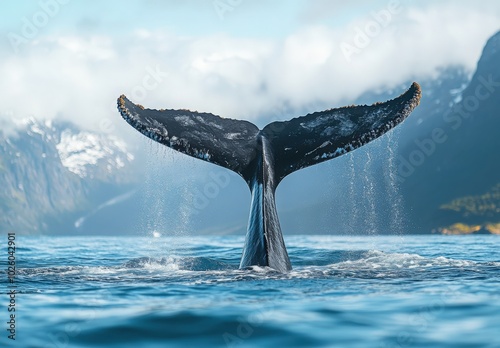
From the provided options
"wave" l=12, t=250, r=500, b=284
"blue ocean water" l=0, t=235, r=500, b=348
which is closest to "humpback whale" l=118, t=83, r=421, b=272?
"wave" l=12, t=250, r=500, b=284

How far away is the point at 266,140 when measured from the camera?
11398 millimetres

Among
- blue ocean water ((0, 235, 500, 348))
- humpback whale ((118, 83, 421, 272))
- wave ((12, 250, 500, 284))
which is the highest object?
humpback whale ((118, 83, 421, 272))

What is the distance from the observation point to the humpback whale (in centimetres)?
1030

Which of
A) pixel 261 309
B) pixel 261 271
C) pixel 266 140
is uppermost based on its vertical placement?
pixel 266 140

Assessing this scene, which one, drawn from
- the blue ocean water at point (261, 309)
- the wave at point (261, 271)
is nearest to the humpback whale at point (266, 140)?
the wave at point (261, 271)

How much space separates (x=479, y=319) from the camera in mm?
6852

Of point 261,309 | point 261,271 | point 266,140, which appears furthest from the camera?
point 266,140

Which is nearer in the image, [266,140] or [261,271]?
[261,271]

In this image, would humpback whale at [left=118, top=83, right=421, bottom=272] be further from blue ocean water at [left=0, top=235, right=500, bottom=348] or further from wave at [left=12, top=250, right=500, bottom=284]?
blue ocean water at [left=0, top=235, right=500, bottom=348]

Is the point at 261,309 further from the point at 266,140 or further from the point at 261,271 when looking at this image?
the point at 266,140

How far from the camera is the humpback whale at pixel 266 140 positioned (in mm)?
10305

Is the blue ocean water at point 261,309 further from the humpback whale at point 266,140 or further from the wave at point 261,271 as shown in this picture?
the humpback whale at point 266,140

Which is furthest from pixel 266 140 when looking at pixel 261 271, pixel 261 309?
pixel 261 309

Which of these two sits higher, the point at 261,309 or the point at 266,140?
the point at 266,140
